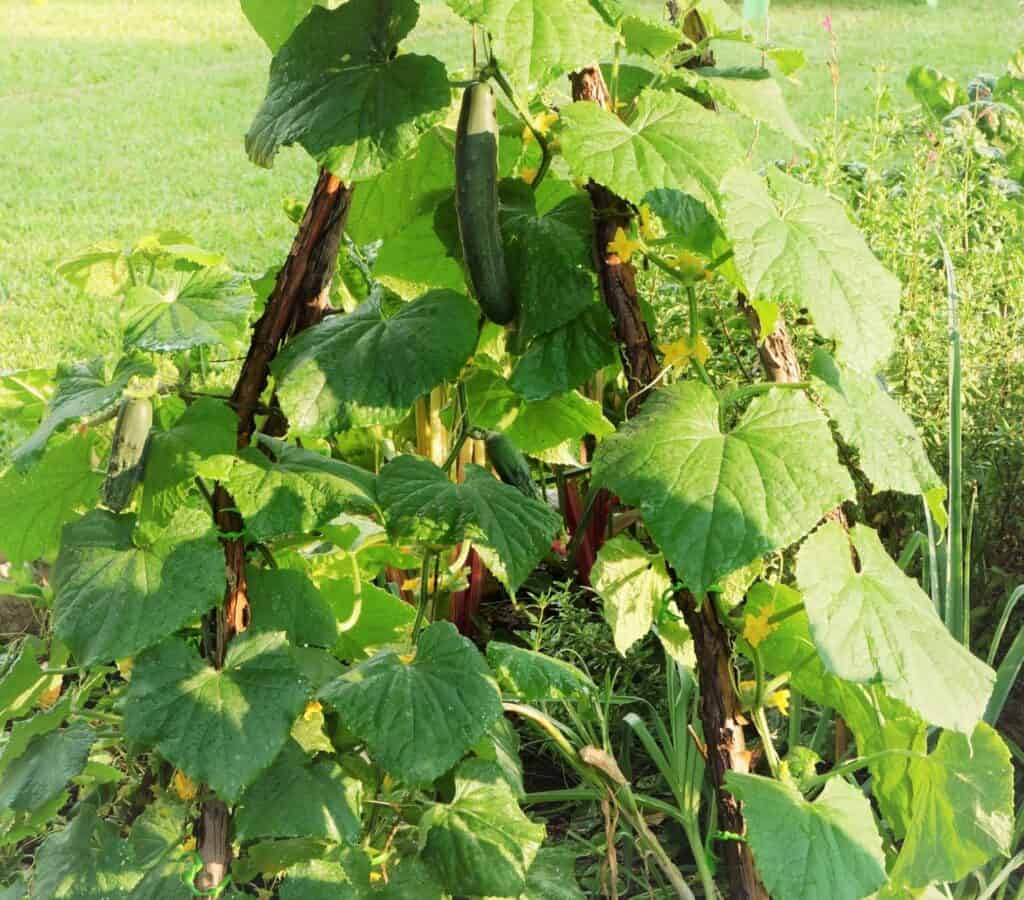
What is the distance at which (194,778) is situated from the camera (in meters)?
1.22

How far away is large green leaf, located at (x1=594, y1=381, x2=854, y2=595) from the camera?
1.13 metres

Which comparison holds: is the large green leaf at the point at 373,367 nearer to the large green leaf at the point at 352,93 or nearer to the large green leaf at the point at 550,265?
the large green leaf at the point at 550,265

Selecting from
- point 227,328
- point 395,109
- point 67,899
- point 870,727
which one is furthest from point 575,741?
point 395,109

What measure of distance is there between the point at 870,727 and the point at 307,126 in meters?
0.93

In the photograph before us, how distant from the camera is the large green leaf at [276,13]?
4.73ft

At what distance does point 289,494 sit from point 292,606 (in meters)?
0.22

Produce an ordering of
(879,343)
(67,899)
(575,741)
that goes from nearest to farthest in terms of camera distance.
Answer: (879,343) < (67,899) < (575,741)

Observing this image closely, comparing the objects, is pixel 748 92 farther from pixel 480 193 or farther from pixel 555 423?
pixel 555 423

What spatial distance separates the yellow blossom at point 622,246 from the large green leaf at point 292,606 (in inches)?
20.4

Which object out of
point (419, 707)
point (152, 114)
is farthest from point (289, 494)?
Result: point (152, 114)

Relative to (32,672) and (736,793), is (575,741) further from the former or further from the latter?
(32,672)

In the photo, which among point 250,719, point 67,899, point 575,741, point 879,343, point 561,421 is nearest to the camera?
point 879,343

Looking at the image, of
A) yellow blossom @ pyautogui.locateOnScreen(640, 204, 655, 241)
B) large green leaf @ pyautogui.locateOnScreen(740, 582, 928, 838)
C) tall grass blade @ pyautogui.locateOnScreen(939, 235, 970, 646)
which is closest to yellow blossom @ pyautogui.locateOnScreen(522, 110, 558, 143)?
yellow blossom @ pyautogui.locateOnScreen(640, 204, 655, 241)

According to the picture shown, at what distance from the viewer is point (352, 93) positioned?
1.21 meters
